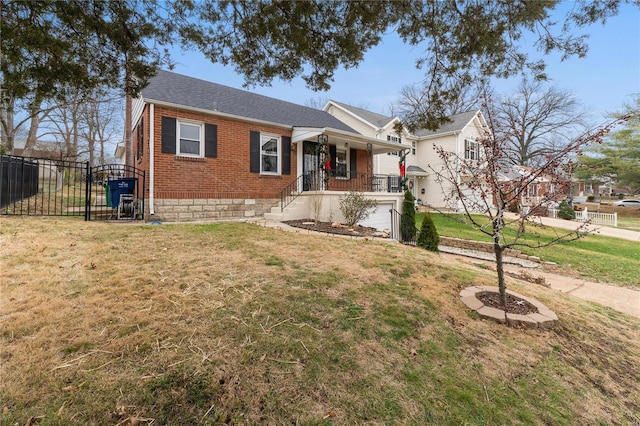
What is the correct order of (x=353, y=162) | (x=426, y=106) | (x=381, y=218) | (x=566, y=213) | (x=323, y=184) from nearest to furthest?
(x=426, y=106), (x=323, y=184), (x=381, y=218), (x=353, y=162), (x=566, y=213)

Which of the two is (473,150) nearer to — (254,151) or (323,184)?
(323,184)

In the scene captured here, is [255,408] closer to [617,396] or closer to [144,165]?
[617,396]

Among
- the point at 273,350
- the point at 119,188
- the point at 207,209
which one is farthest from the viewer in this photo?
the point at 207,209

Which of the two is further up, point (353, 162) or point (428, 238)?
point (353, 162)

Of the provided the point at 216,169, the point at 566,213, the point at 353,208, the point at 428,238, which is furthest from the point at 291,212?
the point at 566,213

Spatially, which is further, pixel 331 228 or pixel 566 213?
pixel 566 213

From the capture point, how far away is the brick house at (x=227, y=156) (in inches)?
360

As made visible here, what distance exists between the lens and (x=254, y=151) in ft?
35.8

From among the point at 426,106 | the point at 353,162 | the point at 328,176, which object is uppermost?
the point at 353,162

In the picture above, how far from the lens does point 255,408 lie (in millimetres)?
1797

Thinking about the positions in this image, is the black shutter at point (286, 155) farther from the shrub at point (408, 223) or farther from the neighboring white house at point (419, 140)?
the neighboring white house at point (419, 140)

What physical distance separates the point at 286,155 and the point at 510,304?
9.47m

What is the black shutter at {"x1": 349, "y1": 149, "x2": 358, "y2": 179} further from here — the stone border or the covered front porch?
the stone border

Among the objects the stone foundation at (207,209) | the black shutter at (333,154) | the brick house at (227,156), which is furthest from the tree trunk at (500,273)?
the black shutter at (333,154)
